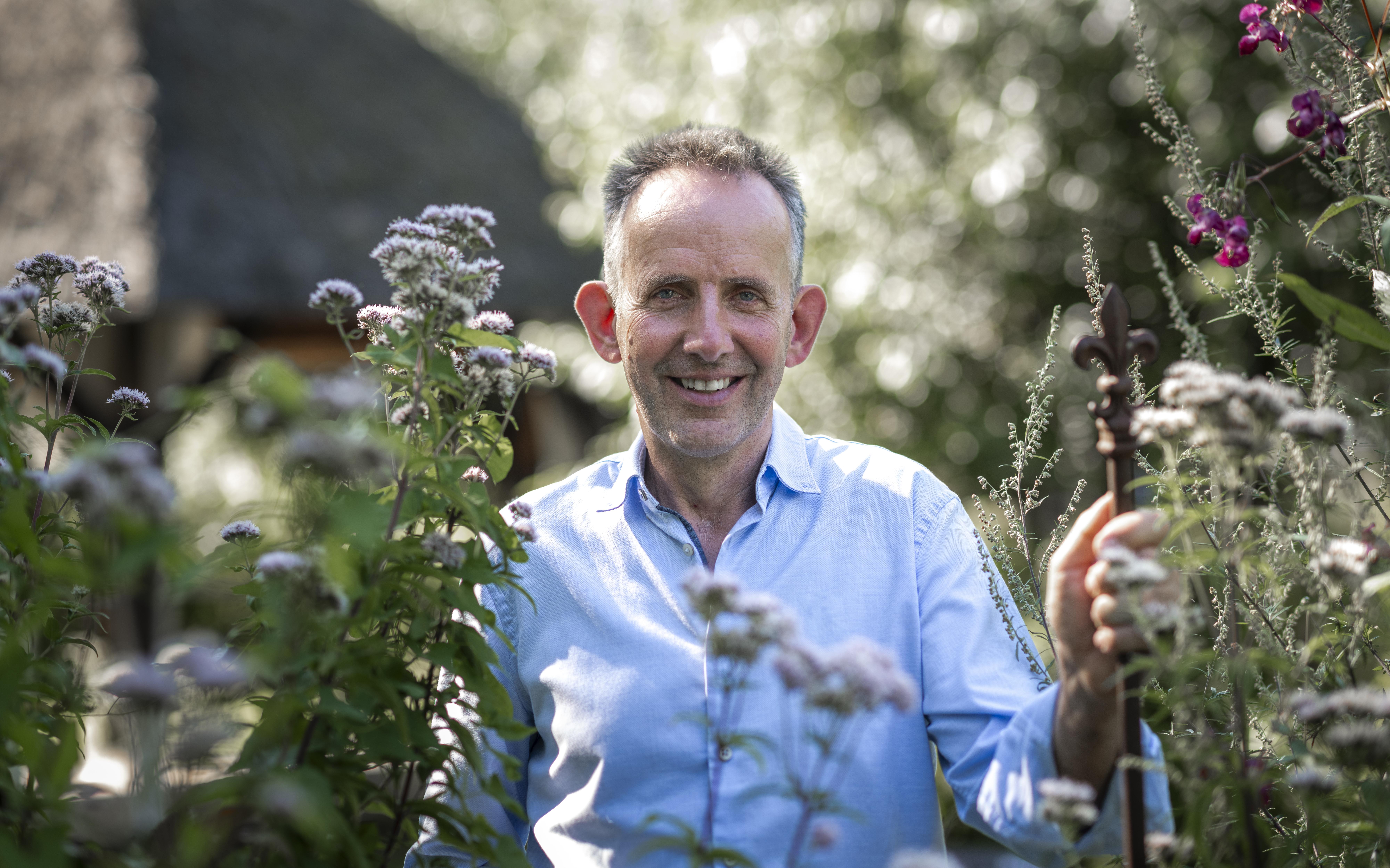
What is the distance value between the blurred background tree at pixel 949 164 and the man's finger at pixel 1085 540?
6481 millimetres

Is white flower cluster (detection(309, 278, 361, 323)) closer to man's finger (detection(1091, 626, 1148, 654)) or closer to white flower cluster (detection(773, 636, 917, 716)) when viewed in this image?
white flower cluster (detection(773, 636, 917, 716))

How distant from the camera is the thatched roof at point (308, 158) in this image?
7.31m

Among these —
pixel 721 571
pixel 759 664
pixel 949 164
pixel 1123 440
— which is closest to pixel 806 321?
pixel 721 571

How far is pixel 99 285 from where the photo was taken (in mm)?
1738

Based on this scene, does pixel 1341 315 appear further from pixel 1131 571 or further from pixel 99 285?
pixel 99 285

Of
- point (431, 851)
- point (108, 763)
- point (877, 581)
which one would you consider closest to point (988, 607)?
point (877, 581)

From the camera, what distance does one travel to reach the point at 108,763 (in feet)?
13.5

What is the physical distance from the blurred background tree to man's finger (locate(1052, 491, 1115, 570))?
255 inches

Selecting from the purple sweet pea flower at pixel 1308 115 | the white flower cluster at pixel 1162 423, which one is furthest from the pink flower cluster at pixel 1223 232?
the white flower cluster at pixel 1162 423

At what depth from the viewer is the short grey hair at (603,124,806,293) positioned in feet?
7.32

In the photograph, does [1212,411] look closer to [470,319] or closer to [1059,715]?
[1059,715]

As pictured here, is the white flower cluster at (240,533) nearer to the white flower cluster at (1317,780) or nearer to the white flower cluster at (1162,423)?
the white flower cluster at (1162,423)

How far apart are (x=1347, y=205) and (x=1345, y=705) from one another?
0.80 metres

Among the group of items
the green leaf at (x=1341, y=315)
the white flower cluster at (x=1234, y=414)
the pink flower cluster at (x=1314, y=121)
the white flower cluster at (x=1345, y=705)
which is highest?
the pink flower cluster at (x=1314, y=121)
